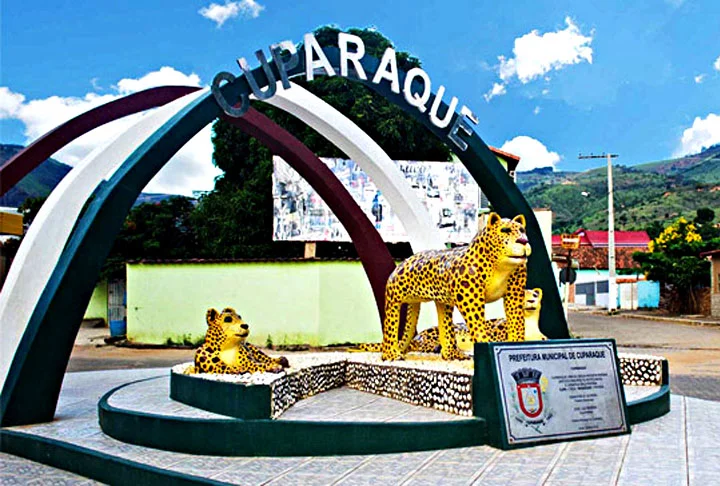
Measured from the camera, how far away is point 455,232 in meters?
20.9

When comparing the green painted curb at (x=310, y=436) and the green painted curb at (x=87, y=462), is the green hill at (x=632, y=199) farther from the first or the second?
the green painted curb at (x=87, y=462)

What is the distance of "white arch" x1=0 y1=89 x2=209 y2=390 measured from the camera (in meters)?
7.19

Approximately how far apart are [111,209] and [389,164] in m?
4.46

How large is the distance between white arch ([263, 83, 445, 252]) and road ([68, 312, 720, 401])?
4.52 meters

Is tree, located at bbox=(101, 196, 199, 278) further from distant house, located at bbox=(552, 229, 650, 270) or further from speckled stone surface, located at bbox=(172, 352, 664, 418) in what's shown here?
distant house, located at bbox=(552, 229, 650, 270)

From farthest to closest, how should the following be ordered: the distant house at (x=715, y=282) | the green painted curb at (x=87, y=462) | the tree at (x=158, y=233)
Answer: the distant house at (x=715, y=282), the tree at (x=158, y=233), the green painted curb at (x=87, y=462)

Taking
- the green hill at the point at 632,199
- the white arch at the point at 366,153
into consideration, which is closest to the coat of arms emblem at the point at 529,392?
the white arch at the point at 366,153

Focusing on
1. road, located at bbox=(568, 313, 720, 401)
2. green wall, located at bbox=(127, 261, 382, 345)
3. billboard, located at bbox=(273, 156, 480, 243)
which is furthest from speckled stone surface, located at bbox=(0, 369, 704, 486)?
billboard, located at bbox=(273, 156, 480, 243)

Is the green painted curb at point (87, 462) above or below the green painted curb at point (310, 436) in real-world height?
below

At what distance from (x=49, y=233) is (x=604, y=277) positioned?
4029 centimetres

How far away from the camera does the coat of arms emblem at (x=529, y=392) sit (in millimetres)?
6332

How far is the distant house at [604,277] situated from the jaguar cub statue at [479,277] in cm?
2470

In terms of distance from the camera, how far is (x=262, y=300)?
18.3m

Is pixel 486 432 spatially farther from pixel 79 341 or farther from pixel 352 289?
pixel 79 341
